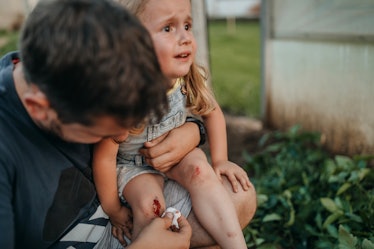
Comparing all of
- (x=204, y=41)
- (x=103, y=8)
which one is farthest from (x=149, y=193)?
(x=204, y=41)

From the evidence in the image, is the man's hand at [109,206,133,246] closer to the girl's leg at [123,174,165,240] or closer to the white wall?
the girl's leg at [123,174,165,240]

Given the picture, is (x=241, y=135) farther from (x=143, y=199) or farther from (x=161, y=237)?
(x=161, y=237)

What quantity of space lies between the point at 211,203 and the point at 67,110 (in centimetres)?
82

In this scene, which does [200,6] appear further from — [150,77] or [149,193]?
[150,77]

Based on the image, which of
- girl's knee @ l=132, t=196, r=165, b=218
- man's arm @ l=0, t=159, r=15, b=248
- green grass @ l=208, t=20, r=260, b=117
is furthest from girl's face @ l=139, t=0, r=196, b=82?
green grass @ l=208, t=20, r=260, b=117

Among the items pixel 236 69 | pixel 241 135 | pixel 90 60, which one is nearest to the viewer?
pixel 90 60

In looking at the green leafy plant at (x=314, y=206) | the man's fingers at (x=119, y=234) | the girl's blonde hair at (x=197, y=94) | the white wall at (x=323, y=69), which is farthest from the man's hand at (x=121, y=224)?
the white wall at (x=323, y=69)

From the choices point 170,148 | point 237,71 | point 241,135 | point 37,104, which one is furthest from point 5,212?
point 237,71

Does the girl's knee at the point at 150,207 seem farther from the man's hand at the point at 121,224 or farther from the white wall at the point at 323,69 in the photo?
the white wall at the point at 323,69

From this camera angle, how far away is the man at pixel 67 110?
4.02 feet

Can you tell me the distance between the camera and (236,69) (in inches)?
305

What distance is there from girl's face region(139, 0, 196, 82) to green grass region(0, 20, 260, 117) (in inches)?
133

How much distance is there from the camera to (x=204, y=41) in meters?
3.73

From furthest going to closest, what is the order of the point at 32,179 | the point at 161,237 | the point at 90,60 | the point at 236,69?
the point at 236,69, the point at 161,237, the point at 32,179, the point at 90,60
